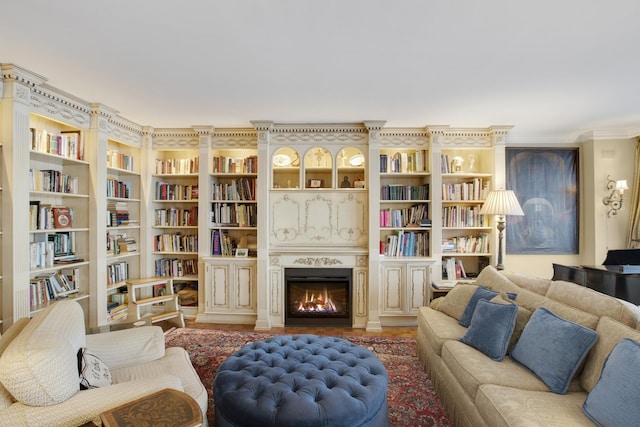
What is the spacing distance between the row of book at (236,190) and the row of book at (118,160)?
1.09 m

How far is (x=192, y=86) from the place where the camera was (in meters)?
2.85

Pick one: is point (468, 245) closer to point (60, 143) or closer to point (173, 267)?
point (173, 267)

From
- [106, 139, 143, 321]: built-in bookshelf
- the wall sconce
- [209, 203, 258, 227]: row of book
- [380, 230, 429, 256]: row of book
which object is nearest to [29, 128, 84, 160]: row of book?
[106, 139, 143, 321]: built-in bookshelf

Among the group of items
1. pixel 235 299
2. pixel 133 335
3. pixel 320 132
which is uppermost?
pixel 320 132

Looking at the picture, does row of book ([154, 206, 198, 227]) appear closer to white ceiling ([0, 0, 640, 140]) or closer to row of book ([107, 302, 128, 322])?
row of book ([107, 302, 128, 322])

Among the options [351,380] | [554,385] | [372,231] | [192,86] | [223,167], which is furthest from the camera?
[223,167]

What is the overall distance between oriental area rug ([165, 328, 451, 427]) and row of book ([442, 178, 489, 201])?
1.94 meters

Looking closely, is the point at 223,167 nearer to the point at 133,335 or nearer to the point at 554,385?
the point at 133,335

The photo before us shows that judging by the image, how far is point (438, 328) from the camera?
2.64 m

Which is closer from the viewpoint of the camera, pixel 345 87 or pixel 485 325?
pixel 485 325

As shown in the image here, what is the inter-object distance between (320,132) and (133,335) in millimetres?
Result: 2945

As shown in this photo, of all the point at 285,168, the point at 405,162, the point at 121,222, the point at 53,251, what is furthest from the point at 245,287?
the point at 405,162

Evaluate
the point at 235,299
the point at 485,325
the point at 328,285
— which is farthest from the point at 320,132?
the point at 485,325

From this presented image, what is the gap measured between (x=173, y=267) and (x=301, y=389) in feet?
10.7
